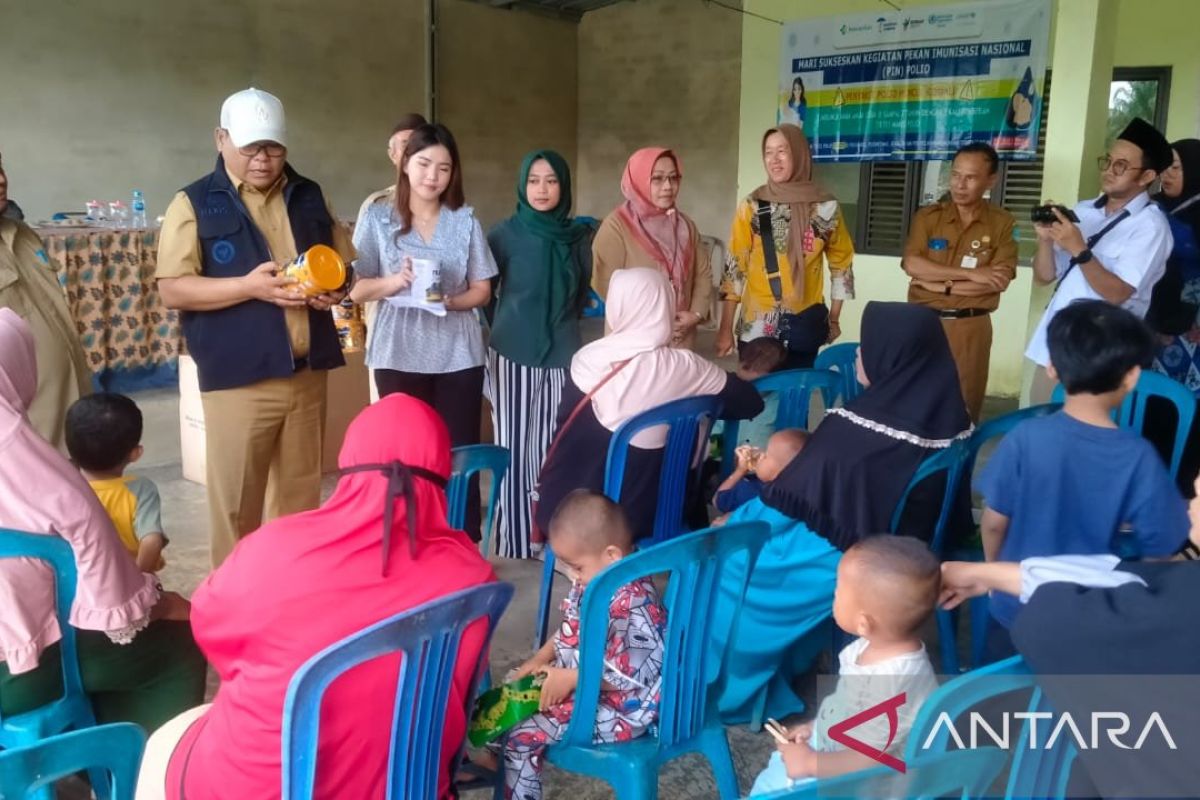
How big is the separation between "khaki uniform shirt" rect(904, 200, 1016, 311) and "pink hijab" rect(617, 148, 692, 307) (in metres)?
1.01

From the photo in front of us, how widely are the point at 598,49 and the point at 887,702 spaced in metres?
9.24

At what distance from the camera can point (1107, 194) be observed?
3.17 metres

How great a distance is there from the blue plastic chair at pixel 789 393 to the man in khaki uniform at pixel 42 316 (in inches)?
75.0

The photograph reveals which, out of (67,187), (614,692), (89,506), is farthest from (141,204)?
(614,692)

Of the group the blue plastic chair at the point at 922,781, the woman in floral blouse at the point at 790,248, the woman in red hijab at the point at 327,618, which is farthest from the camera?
the woman in floral blouse at the point at 790,248

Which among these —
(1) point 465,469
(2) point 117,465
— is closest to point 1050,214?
(1) point 465,469

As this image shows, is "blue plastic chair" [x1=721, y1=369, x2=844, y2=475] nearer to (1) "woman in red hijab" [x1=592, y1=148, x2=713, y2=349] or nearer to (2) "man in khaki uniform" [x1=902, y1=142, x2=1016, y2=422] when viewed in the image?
(1) "woman in red hijab" [x1=592, y1=148, x2=713, y2=349]

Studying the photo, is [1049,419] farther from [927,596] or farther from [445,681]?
[445,681]

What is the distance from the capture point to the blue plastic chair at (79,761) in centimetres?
106

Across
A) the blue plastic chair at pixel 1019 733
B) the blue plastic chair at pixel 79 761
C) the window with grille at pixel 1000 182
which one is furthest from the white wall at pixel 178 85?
the blue plastic chair at pixel 1019 733

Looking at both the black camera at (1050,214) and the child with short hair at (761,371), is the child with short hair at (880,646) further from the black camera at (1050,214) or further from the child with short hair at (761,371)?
the black camera at (1050,214)

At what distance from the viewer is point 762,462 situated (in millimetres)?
2477

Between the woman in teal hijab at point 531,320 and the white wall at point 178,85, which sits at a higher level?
the white wall at point 178,85

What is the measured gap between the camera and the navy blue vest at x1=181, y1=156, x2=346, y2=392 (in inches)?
94.3
